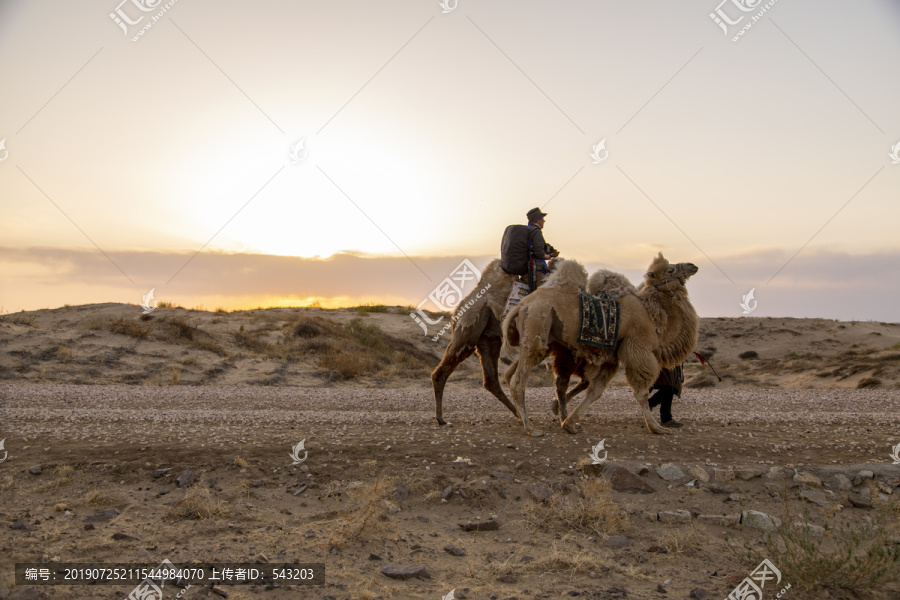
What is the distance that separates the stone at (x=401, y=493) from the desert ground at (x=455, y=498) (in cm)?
3

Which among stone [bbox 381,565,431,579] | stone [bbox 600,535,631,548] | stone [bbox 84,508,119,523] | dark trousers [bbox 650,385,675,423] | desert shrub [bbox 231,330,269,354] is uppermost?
desert shrub [bbox 231,330,269,354]

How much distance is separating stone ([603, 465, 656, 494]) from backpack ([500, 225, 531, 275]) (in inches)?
152

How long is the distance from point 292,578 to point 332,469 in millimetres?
2182

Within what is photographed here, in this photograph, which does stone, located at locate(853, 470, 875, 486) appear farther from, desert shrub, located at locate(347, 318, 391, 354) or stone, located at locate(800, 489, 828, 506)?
desert shrub, located at locate(347, 318, 391, 354)

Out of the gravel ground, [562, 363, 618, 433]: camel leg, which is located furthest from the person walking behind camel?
[562, 363, 618, 433]: camel leg

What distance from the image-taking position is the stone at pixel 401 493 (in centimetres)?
640

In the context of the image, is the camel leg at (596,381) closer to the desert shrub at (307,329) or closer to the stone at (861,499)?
the stone at (861,499)

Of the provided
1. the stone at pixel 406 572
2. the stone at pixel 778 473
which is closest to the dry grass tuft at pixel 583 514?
the stone at pixel 406 572

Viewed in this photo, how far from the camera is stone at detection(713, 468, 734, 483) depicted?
7062mm

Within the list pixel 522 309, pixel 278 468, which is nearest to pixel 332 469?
pixel 278 468

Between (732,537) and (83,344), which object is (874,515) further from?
(83,344)

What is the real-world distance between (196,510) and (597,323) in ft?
18.7

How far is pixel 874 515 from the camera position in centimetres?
649

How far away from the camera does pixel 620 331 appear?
9203 millimetres
